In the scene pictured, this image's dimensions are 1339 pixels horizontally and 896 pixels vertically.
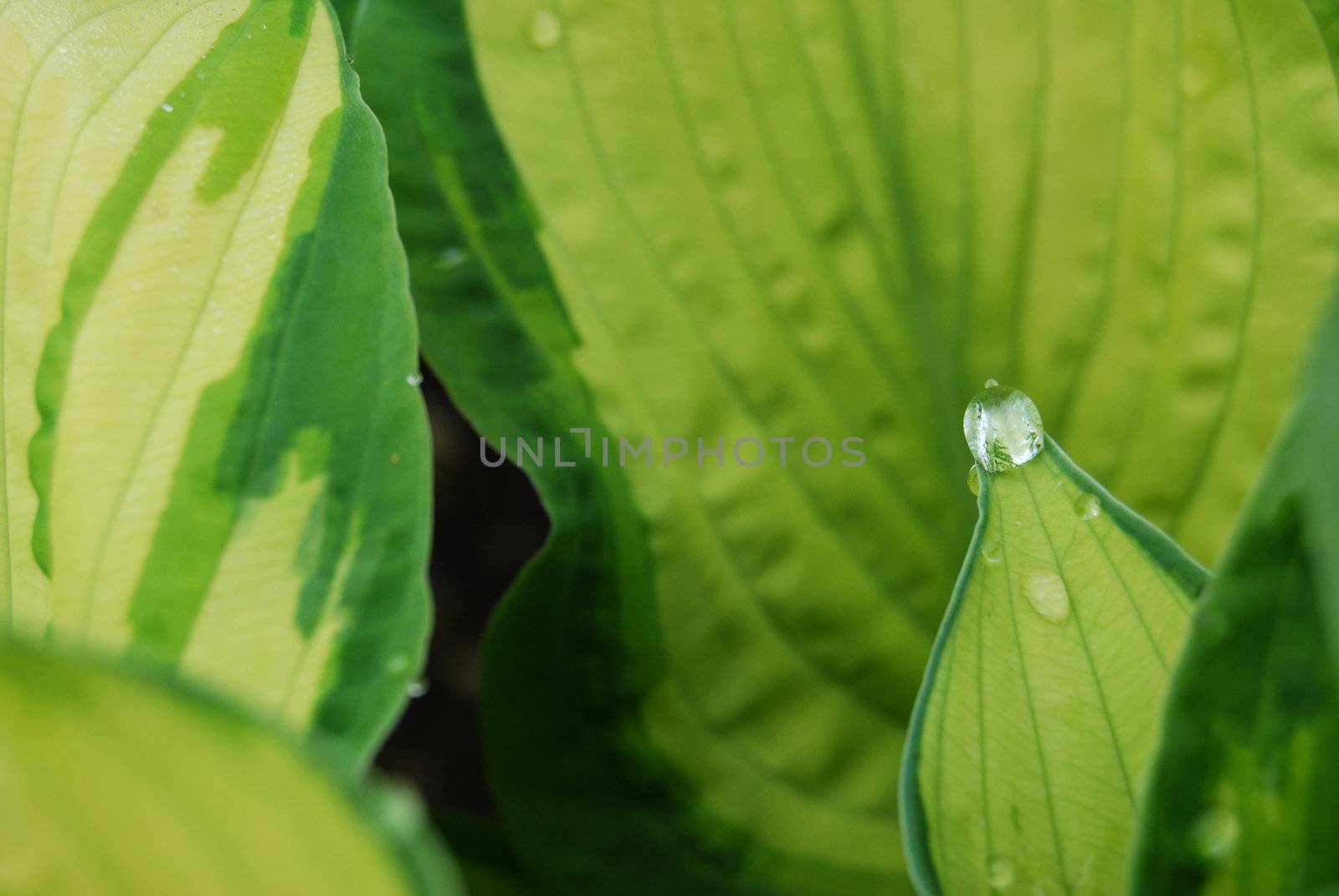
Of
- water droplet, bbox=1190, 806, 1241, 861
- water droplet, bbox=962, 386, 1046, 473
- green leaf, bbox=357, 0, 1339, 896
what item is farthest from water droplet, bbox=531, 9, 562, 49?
water droplet, bbox=1190, 806, 1241, 861

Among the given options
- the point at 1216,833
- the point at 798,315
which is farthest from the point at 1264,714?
the point at 798,315

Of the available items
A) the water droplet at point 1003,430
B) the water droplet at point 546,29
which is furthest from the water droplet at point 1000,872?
the water droplet at point 546,29

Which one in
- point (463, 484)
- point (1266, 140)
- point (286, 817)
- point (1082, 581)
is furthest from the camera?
point (463, 484)

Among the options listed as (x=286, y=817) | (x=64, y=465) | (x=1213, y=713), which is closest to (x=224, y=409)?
(x=64, y=465)

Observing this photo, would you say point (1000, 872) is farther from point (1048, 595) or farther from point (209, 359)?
point (209, 359)

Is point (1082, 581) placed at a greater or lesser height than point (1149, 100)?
lesser

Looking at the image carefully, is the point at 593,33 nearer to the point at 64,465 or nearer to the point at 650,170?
the point at 650,170
